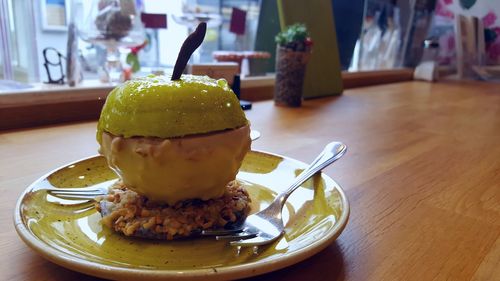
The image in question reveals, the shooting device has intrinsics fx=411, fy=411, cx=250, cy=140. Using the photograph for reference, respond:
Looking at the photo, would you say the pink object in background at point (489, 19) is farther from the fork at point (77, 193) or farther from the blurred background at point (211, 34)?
the fork at point (77, 193)

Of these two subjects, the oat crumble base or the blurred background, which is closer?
the oat crumble base

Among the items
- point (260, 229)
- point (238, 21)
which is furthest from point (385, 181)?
point (238, 21)

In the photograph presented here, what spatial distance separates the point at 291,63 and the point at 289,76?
4 centimetres

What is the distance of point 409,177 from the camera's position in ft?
2.18

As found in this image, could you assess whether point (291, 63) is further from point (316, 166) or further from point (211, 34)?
point (316, 166)

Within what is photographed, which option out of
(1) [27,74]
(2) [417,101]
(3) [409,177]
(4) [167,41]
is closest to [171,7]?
(4) [167,41]

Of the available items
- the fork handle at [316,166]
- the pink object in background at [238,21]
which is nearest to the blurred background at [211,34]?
the pink object in background at [238,21]

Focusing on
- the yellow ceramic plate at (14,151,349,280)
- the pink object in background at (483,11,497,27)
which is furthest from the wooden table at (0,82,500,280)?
the pink object in background at (483,11,497,27)

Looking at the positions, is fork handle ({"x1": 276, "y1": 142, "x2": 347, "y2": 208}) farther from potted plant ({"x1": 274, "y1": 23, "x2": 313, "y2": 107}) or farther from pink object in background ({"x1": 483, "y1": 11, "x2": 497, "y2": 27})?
pink object in background ({"x1": 483, "y1": 11, "x2": 497, "y2": 27})

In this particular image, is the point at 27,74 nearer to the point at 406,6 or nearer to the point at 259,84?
the point at 259,84

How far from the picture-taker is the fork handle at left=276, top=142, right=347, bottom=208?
1.53 ft

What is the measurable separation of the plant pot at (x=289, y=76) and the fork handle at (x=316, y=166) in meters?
0.74

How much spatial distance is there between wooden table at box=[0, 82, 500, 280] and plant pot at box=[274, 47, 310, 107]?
0.16ft

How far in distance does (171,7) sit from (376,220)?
4.12ft
